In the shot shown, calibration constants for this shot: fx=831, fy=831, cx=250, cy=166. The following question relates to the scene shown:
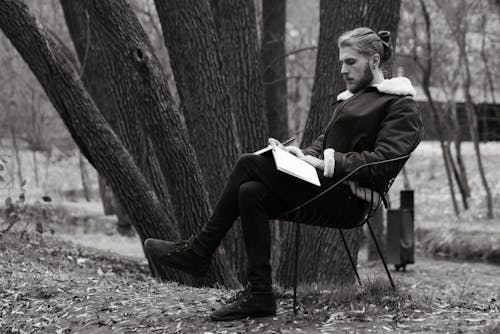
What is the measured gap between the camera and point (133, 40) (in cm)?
650

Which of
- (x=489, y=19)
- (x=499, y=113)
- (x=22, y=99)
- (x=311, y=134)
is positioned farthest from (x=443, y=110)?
(x=311, y=134)

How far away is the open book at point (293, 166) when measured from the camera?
412cm

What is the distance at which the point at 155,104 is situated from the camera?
6508 millimetres

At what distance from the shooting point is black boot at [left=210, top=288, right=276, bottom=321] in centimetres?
445

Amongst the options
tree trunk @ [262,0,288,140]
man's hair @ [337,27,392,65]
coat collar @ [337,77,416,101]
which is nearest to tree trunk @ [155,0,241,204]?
man's hair @ [337,27,392,65]

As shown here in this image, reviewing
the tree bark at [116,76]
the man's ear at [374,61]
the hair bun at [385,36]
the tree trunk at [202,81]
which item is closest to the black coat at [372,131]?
the man's ear at [374,61]

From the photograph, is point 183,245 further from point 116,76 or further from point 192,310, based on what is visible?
point 116,76

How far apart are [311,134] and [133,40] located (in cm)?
161

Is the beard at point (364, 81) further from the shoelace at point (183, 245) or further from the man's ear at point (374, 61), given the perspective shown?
the shoelace at point (183, 245)

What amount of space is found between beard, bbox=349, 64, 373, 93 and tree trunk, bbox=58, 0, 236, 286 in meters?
2.11

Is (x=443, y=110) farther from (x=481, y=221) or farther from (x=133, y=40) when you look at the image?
(x=133, y=40)

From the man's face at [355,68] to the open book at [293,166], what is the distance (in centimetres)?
64

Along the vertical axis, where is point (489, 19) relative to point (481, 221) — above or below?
above

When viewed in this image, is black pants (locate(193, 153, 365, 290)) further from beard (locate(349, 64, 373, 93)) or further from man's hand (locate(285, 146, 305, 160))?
beard (locate(349, 64, 373, 93))
